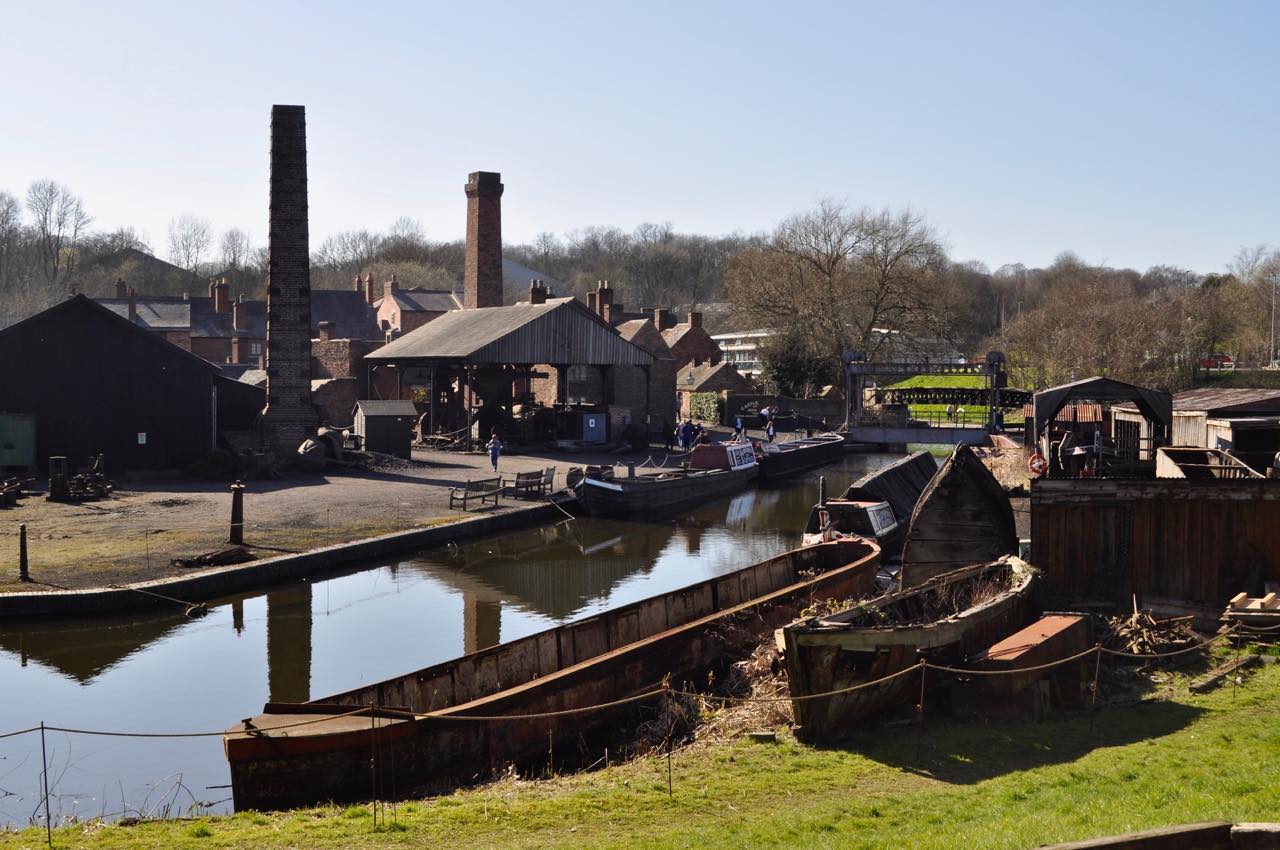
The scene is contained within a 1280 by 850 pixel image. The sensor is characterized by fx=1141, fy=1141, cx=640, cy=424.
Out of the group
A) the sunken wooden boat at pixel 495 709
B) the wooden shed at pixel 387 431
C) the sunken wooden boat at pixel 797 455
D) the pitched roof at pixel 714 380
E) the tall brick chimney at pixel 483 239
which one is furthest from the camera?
the pitched roof at pixel 714 380

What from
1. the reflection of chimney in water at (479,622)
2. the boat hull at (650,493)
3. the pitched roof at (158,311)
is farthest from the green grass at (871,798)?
the pitched roof at (158,311)

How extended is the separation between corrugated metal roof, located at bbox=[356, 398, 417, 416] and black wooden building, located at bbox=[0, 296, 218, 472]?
5.95m

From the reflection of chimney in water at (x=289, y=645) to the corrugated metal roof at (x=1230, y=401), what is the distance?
67.3 ft

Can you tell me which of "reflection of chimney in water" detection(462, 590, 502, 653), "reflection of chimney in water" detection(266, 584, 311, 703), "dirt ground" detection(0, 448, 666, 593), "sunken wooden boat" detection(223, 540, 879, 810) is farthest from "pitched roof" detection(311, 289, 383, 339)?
"sunken wooden boat" detection(223, 540, 879, 810)

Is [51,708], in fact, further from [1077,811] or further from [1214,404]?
[1214,404]

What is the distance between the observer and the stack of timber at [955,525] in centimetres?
1758

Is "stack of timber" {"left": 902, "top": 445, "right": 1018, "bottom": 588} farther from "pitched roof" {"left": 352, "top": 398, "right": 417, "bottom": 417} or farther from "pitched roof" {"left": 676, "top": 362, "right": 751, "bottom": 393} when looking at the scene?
"pitched roof" {"left": 676, "top": 362, "right": 751, "bottom": 393}

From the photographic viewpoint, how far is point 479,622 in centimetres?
1902

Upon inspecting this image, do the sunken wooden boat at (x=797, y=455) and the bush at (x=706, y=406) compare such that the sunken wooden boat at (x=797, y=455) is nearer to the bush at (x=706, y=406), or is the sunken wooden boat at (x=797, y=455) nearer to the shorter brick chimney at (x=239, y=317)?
the bush at (x=706, y=406)

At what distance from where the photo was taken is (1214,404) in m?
27.8

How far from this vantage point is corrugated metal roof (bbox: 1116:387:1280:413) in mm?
26500

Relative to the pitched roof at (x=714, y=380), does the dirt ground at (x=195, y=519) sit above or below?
below

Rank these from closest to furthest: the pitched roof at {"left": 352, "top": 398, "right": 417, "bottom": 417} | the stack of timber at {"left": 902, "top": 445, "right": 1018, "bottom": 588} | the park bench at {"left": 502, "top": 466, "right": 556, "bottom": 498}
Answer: the stack of timber at {"left": 902, "top": 445, "right": 1018, "bottom": 588}
the park bench at {"left": 502, "top": 466, "right": 556, "bottom": 498}
the pitched roof at {"left": 352, "top": 398, "right": 417, "bottom": 417}

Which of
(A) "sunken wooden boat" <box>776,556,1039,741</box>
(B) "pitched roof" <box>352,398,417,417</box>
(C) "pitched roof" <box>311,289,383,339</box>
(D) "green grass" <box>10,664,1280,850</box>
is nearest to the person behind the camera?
(D) "green grass" <box>10,664,1280,850</box>
